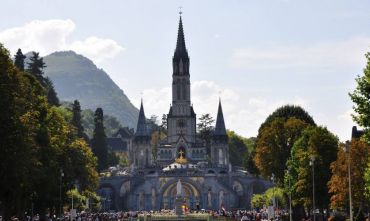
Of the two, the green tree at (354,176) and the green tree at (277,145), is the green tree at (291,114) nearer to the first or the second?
the green tree at (277,145)

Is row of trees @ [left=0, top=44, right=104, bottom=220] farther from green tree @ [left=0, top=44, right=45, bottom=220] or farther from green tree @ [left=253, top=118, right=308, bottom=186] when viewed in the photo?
green tree @ [left=253, top=118, right=308, bottom=186]

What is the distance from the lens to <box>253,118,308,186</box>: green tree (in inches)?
4503

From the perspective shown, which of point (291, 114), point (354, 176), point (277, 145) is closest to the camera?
point (354, 176)

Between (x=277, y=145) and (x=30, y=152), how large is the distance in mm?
53842

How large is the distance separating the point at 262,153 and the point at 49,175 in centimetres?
3965

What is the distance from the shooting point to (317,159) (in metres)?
94.3

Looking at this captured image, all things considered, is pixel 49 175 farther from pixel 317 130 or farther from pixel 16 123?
pixel 317 130

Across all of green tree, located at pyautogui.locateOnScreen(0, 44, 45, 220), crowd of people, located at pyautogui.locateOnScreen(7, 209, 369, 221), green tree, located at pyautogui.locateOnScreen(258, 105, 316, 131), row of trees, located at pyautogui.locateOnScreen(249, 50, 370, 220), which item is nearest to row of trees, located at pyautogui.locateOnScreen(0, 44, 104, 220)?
green tree, located at pyautogui.locateOnScreen(0, 44, 45, 220)

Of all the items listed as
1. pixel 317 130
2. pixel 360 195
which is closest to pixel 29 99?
pixel 360 195

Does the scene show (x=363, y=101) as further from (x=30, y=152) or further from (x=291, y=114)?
(x=291, y=114)

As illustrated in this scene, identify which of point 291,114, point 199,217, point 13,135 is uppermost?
point 291,114

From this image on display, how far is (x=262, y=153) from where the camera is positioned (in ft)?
376

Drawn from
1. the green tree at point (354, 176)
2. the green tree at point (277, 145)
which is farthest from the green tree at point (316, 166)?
the green tree at point (277, 145)

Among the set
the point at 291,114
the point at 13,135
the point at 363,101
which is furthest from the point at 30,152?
the point at 291,114
